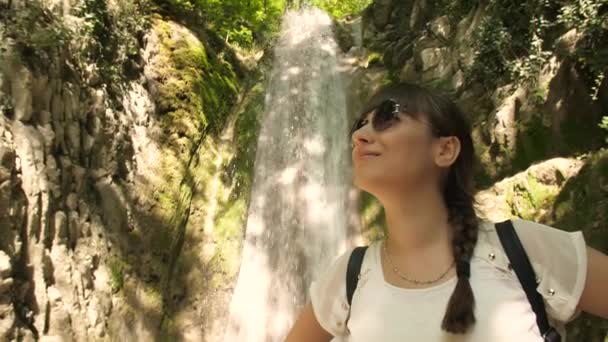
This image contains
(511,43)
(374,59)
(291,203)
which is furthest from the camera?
(374,59)

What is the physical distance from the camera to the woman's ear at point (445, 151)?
1.39 metres

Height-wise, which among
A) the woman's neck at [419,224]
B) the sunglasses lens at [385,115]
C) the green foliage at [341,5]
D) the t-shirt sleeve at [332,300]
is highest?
the green foliage at [341,5]

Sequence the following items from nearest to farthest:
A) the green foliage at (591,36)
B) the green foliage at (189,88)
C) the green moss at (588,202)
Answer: the green moss at (588,202) → the green foliage at (591,36) → the green foliage at (189,88)

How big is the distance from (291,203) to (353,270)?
6.11 m

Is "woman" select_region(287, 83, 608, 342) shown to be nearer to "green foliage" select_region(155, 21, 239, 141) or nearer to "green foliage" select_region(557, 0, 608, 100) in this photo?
"green foliage" select_region(557, 0, 608, 100)

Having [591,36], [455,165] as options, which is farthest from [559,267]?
[591,36]

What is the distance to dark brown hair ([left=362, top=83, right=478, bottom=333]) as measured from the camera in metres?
1.29

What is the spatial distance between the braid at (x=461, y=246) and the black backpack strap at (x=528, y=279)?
0.32 ft

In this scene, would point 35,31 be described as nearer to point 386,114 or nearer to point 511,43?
point 386,114

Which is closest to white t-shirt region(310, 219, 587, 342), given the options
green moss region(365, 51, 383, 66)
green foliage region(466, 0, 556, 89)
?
green foliage region(466, 0, 556, 89)

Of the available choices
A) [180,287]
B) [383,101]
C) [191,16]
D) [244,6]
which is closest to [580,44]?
[383,101]

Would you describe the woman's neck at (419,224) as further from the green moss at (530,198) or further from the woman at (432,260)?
the green moss at (530,198)

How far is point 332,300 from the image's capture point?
1.42 metres

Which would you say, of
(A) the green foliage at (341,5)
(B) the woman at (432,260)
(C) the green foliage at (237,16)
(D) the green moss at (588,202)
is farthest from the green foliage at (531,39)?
(A) the green foliage at (341,5)
